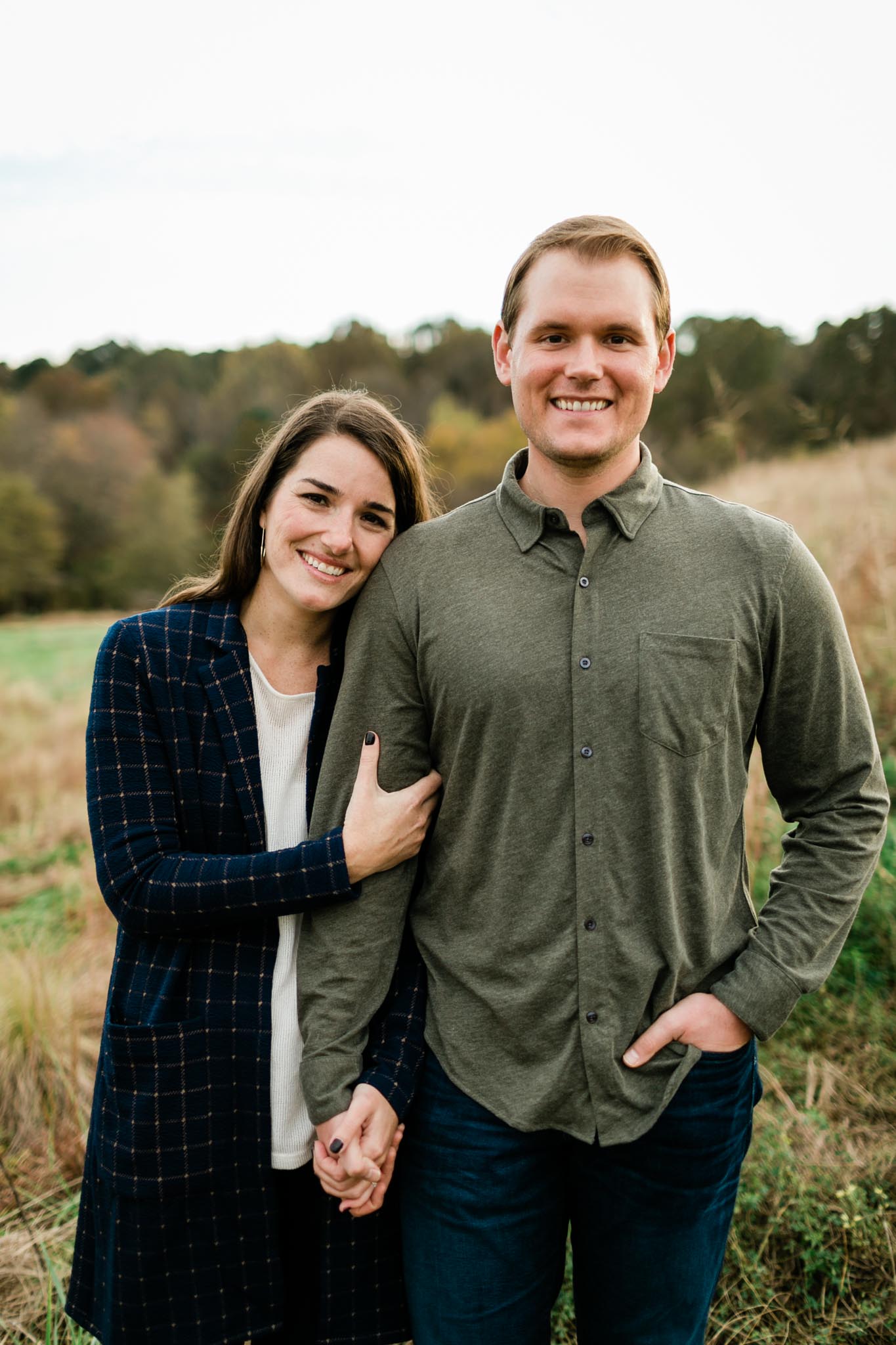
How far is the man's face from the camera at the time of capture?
1723mm

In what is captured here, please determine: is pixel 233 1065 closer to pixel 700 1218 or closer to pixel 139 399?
pixel 700 1218

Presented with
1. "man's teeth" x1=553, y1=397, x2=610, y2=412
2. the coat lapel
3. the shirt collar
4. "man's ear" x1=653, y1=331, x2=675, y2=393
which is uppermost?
"man's ear" x1=653, y1=331, x2=675, y2=393

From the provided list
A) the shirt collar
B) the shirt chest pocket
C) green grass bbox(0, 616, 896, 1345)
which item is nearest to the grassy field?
green grass bbox(0, 616, 896, 1345)

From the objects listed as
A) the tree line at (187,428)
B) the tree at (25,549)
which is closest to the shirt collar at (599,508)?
the tree line at (187,428)

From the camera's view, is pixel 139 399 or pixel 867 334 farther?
pixel 139 399

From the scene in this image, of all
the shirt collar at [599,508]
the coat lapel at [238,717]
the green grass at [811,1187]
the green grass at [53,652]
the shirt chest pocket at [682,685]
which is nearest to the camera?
the shirt chest pocket at [682,685]

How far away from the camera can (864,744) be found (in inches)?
71.2

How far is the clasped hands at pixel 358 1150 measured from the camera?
1.71 metres

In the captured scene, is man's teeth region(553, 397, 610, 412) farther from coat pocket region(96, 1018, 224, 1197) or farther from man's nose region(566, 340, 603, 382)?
coat pocket region(96, 1018, 224, 1197)

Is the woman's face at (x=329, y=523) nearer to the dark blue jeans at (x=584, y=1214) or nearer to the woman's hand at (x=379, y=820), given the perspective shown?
the woman's hand at (x=379, y=820)

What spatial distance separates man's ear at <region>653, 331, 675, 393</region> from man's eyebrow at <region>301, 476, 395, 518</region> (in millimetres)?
609

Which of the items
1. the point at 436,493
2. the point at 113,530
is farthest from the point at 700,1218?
the point at 113,530

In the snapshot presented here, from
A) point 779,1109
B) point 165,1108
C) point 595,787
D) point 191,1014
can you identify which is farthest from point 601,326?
point 779,1109

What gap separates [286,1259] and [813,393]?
6535 millimetres
